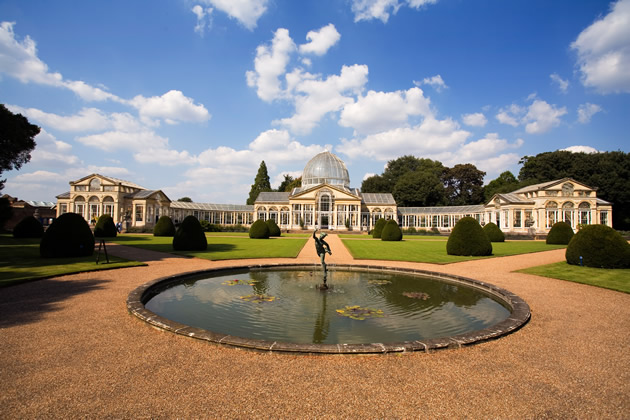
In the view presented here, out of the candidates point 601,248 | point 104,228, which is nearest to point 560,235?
point 601,248

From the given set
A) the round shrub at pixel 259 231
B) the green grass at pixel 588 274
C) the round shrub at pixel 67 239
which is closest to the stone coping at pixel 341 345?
the green grass at pixel 588 274

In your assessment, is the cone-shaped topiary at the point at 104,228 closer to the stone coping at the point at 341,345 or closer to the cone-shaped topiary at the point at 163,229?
the cone-shaped topiary at the point at 163,229

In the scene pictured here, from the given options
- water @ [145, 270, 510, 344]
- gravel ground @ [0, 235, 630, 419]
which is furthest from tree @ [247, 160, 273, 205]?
gravel ground @ [0, 235, 630, 419]

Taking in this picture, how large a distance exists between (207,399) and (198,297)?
599 cm

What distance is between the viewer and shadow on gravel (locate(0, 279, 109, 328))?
23.0 ft

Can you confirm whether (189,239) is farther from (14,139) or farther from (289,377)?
(14,139)

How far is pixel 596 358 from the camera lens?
5375 mm

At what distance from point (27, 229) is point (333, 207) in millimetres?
39978

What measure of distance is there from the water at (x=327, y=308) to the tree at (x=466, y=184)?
225ft

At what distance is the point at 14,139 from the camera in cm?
2983

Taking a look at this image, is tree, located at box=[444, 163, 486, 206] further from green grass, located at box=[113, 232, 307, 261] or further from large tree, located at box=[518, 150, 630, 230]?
green grass, located at box=[113, 232, 307, 261]

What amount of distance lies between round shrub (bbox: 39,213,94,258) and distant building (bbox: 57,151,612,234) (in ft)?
99.7

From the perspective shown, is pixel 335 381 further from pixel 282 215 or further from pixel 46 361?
pixel 282 215

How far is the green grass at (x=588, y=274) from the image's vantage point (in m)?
11.6
